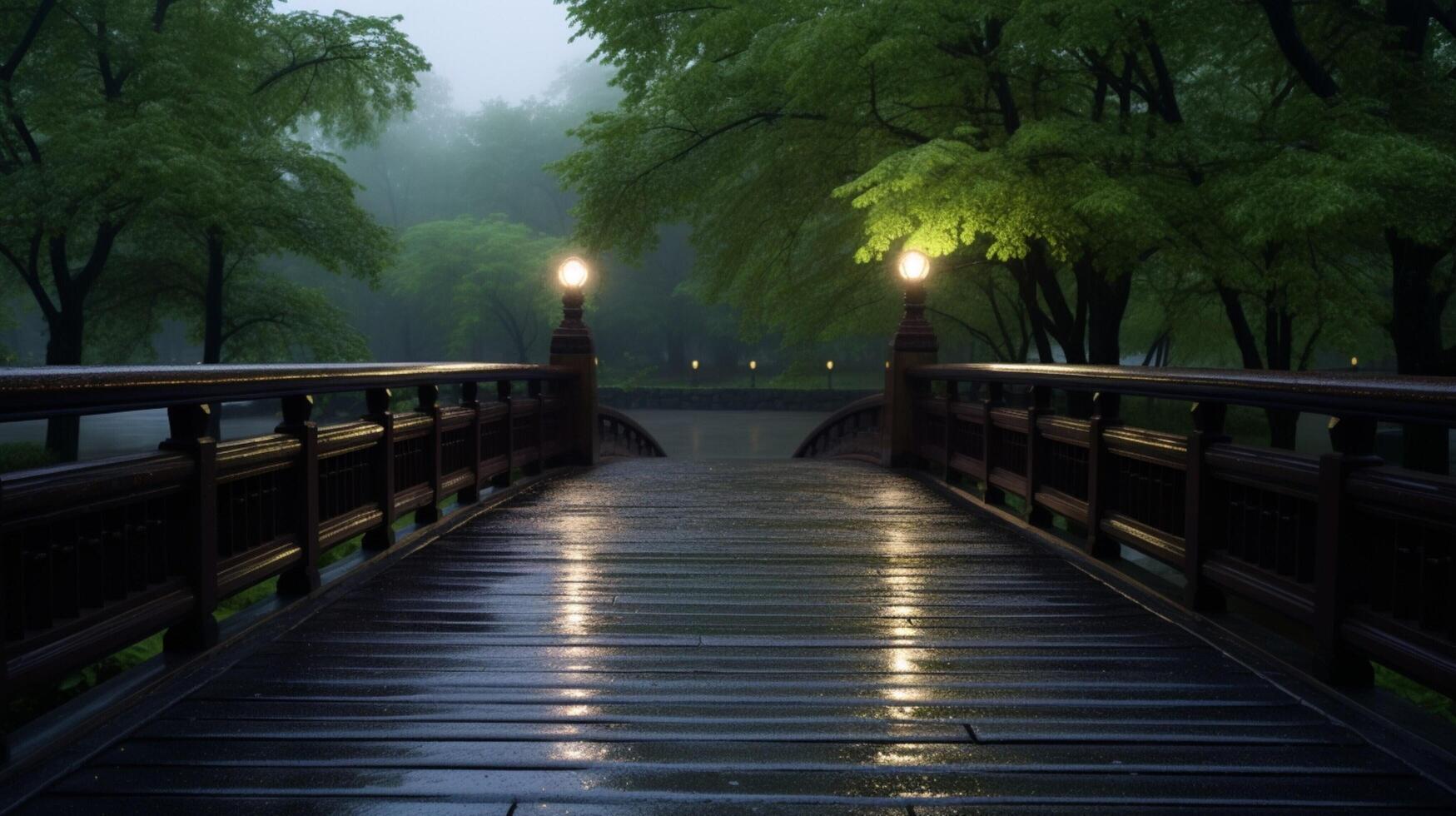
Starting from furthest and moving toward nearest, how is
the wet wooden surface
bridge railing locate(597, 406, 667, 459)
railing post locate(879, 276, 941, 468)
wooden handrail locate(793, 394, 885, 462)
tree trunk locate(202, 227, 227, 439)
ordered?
tree trunk locate(202, 227, 227, 439) < bridge railing locate(597, 406, 667, 459) < wooden handrail locate(793, 394, 885, 462) < railing post locate(879, 276, 941, 468) < the wet wooden surface

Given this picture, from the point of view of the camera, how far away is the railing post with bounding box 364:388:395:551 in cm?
604

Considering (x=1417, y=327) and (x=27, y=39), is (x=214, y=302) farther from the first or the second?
(x=1417, y=327)

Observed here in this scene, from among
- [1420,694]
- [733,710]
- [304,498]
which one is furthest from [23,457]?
[1420,694]

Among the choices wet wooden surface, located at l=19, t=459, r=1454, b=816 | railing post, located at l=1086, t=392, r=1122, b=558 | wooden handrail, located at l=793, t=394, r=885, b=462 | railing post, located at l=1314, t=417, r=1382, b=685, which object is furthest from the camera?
wooden handrail, located at l=793, t=394, r=885, b=462

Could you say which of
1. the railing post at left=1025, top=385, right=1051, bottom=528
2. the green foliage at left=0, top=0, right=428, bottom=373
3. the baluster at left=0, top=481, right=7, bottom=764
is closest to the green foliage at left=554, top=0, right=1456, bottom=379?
the railing post at left=1025, top=385, right=1051, bottom=528

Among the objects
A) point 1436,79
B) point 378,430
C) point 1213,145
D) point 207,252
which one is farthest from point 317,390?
point 207,252

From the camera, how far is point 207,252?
2405 centimetres

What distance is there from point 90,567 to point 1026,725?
3.00 metres

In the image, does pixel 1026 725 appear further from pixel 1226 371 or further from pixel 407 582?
pixel 407 582

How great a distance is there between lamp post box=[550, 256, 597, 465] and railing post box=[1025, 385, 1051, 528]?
598cm

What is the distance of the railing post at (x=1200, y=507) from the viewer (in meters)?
4.52

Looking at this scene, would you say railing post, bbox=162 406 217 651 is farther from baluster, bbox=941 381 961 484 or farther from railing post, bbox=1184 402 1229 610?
baluster, bbox=941 381 961 484

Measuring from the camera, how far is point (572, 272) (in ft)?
38.7

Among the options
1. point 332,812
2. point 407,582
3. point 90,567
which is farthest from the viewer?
point 407,582
